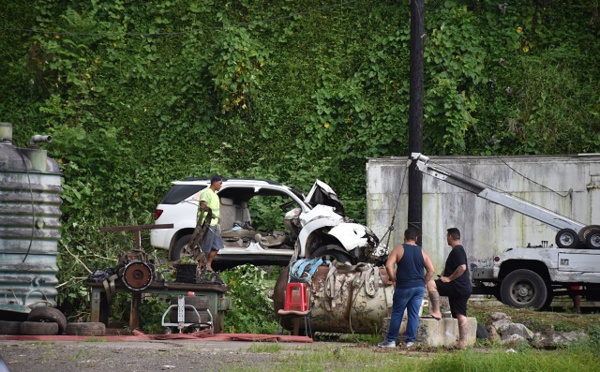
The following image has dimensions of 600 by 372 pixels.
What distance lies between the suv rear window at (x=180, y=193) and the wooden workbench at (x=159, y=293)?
19.6ft

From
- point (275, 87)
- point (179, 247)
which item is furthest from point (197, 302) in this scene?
point (275, 87)

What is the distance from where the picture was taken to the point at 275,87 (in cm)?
2911

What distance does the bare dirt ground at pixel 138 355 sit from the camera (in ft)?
39.2

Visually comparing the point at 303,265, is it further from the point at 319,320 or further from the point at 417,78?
the point at 417,78

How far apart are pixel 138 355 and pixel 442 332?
14.7ft

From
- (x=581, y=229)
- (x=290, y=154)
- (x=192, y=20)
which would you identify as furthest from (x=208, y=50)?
(x=581, y=229)

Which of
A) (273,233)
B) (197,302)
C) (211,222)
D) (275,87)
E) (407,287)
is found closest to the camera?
(407,287)

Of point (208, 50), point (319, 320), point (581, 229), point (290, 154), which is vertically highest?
point (208, 50)

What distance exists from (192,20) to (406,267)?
16.7m

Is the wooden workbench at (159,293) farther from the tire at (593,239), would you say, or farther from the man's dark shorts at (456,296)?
the tire at (593,239)

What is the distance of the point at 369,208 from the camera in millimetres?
24172

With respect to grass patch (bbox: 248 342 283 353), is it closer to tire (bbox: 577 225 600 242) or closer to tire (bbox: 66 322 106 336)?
tire (bbox: 66 322 106 336)

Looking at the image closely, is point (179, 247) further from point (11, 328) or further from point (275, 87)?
point (275, 87)

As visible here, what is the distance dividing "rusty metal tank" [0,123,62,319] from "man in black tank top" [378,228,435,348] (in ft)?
18.2
